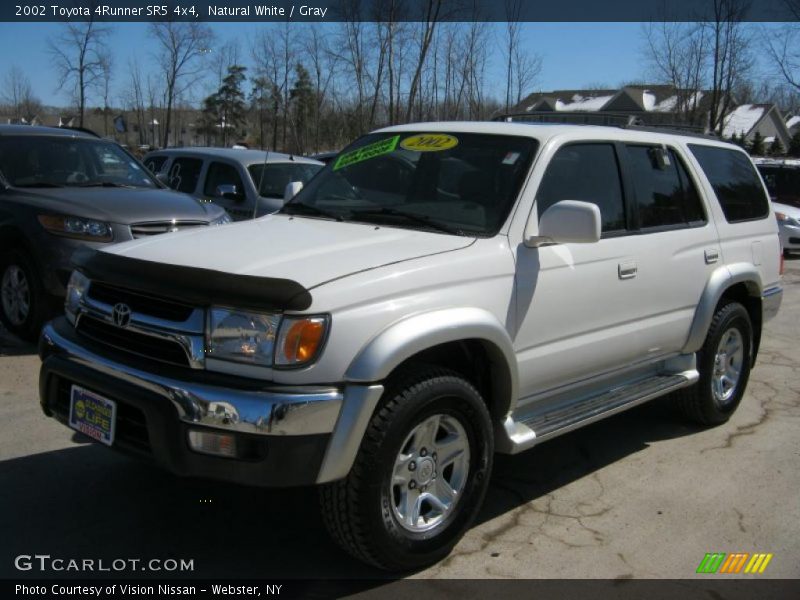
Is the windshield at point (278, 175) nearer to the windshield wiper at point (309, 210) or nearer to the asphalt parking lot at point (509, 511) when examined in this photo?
the asphalt parking lot at point (509, 511)

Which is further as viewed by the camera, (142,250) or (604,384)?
(604,384)

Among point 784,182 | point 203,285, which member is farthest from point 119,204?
point 784,182

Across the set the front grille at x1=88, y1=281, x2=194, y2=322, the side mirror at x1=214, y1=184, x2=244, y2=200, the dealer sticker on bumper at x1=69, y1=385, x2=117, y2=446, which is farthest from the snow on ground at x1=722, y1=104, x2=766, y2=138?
the dealer sticker on bumper at x1=69, y1=385, x2=117, y2=446

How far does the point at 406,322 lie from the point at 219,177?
7330mm

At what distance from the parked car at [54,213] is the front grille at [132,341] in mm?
3000

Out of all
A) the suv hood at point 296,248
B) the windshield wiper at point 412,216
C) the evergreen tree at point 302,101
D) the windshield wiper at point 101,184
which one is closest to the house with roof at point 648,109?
the windshield wiper at point 412,216

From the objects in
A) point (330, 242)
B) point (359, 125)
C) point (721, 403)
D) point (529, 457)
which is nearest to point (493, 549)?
point (529, 457)

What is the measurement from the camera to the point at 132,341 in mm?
3240

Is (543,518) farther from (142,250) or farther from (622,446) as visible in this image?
(142,250)

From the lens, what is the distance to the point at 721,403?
17.9ft

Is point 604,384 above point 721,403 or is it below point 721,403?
above

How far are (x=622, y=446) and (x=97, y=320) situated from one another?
3.28m

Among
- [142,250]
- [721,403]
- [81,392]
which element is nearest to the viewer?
[81,392]

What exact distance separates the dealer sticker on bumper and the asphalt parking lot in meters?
0.57
